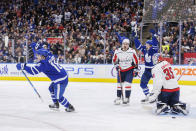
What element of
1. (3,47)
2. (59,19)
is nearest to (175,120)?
(3,47)

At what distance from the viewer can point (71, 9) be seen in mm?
18984

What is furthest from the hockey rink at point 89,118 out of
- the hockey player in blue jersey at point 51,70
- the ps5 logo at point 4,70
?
the ps5 logo at point 4,70

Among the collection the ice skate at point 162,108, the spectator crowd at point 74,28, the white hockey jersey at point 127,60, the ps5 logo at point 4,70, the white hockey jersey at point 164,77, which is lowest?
the ice skate at point 162,108

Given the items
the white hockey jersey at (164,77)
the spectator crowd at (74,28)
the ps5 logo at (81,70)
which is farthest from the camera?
the ps5 logo at (81,70)

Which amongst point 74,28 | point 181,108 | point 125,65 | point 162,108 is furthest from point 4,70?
point 181,108

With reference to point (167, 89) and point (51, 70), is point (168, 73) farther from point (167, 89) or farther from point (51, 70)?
point (51, 70)

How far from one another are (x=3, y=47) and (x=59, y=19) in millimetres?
5527

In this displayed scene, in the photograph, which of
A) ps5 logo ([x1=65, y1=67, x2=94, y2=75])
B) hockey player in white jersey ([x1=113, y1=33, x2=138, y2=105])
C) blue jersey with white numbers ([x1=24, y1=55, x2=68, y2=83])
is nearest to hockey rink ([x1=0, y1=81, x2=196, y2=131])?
hockey player in white jersey ([x1=113, y1=33, x2=138, y2=105])

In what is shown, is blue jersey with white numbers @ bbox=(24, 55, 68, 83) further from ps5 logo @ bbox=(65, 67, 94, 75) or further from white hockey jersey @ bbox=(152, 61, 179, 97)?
ps5 logo @ bbox=(65, 67, 94, 75)

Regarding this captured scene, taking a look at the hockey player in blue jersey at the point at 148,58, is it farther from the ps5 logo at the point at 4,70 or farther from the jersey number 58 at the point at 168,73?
the ps5 logo at the point at 4,70

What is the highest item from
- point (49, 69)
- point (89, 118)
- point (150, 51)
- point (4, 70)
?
point (150, 51)

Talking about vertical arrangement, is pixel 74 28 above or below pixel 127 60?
above

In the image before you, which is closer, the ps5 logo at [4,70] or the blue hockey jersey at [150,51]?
the blue hockey jersey at [150,51]

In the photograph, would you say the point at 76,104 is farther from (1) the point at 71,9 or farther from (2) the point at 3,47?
(1) the point at 71,9
